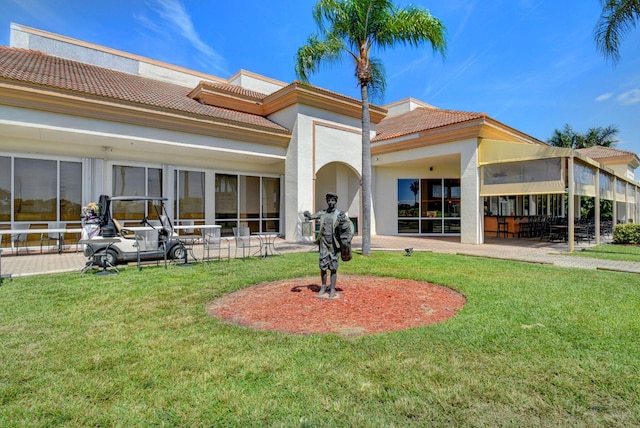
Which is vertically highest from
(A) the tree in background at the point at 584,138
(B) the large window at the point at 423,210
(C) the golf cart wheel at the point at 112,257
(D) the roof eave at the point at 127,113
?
(A) the tree in background at the point at 584,138

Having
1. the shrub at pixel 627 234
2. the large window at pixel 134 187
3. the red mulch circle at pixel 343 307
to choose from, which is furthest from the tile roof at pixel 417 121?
the large window at pixel 134 187

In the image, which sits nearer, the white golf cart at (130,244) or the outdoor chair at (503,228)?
the white golf cart at (130,244)

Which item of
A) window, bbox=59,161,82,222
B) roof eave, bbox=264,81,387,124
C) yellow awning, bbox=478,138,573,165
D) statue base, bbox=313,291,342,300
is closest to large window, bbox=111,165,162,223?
window, bbox=59,161,82,222

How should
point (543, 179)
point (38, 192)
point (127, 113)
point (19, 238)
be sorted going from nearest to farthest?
1. point (19, 238)
2. point (127, 113)
3. point (38, 192)
4. point (543, 179)

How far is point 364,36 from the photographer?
463 inches

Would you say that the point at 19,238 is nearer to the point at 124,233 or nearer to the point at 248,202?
the point at 124,233

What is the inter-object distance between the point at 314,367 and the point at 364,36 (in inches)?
448

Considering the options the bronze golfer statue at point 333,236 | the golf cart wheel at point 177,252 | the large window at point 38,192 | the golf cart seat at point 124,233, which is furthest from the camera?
the large window at point 38,192

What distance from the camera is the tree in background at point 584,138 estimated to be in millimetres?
38844

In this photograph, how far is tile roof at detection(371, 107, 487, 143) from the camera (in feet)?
56.1

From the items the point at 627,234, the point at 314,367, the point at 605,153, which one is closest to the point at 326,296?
the point at 314,367

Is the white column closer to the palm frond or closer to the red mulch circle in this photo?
the palm frond

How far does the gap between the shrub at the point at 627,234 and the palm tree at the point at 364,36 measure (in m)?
12.8

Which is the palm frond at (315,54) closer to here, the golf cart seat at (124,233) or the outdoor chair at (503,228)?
the golf cart seat at (124,233)
